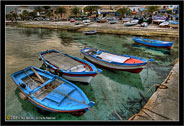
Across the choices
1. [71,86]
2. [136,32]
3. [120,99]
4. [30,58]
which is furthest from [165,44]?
[30,58]

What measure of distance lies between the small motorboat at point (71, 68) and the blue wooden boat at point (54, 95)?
1.33 metres

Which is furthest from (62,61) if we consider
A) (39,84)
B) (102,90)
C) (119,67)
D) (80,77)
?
(119,67)

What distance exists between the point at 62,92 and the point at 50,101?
45.6 inches

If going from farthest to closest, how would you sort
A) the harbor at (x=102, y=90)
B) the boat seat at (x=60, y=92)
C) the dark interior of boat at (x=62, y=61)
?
the dark interior of boat at (x=62, y=61)
the boat seat at (x=60, y=92)
the harbor at (x=102, y=90)

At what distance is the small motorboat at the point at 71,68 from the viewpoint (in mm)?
12000

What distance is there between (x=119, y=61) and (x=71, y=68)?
6.72m

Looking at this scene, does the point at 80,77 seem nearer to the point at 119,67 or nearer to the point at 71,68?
the point at 71,68

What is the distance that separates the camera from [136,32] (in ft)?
128

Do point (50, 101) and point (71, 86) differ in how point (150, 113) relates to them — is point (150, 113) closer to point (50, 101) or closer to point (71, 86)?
point (71, 86)

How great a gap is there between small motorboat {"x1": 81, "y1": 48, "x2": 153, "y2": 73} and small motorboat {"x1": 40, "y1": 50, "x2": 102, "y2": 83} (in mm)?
3031

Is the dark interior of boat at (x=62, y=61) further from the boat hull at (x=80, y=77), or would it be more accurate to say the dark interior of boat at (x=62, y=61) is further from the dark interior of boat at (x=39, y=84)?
the dark interior of boat at (x=39, y=84)

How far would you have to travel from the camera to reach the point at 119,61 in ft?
51.6

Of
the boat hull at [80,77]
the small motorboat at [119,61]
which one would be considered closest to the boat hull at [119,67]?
the small motorboat at [119,61]

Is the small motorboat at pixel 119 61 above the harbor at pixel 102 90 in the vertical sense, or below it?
above
